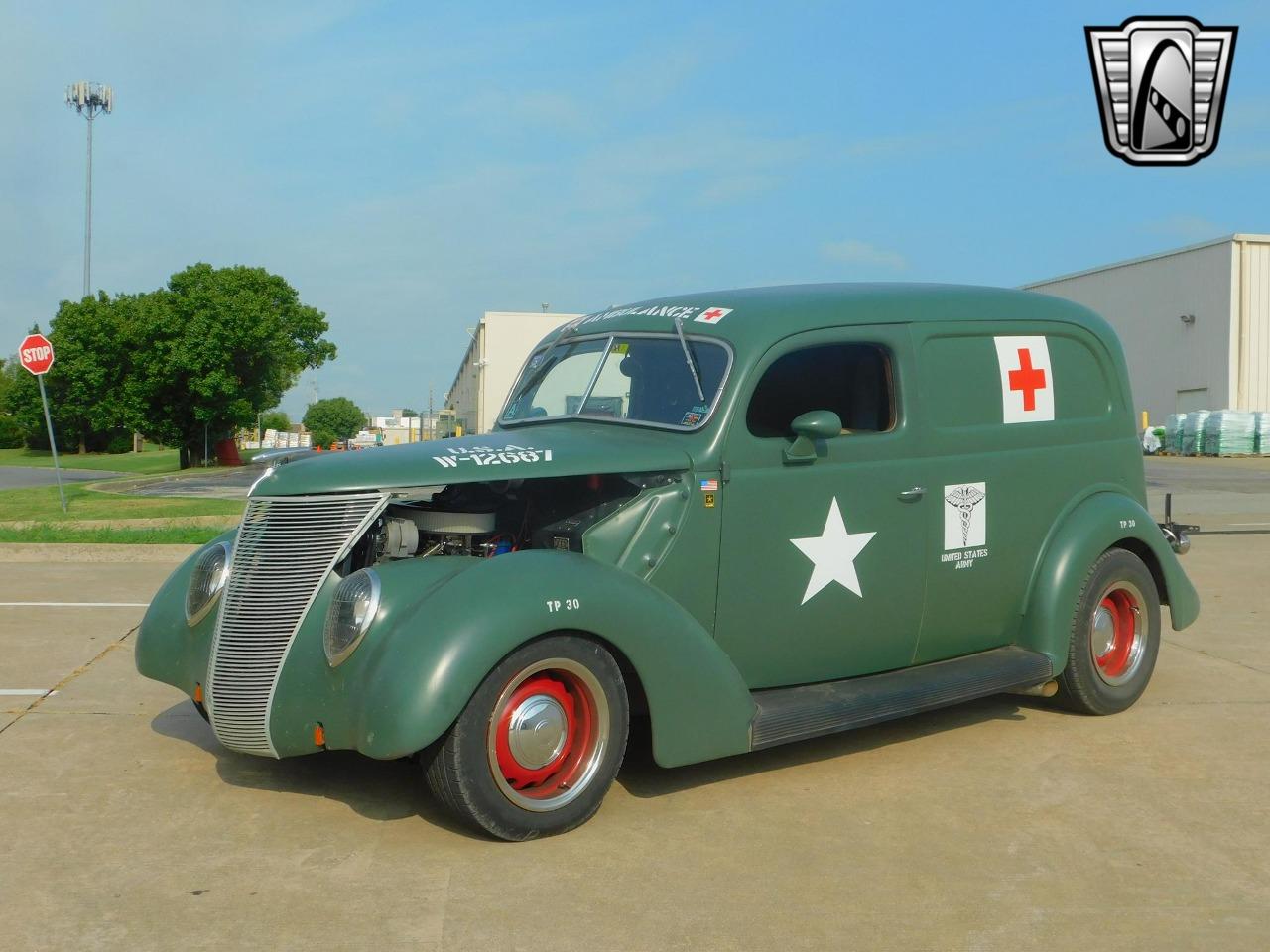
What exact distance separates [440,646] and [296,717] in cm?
68

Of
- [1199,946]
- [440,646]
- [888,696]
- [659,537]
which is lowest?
[1199,946]

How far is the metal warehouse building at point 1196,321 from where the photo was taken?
144 feet

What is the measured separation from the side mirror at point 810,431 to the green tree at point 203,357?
4184cm

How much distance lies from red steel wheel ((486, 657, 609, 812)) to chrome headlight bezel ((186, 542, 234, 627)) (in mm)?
1461

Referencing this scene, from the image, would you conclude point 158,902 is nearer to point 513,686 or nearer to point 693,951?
point 513,686

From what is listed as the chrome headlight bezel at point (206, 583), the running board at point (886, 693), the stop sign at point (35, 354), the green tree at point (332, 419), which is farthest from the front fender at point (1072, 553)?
the green tree at point (332, 419)

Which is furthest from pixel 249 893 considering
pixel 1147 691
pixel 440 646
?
pixel 1147 691

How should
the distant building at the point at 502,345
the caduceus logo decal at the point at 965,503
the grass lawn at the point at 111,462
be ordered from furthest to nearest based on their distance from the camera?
the grass lawn at the point at 111,462 < the distant building at the point at 502,345 < the caduceus logo decal at the point at 965,503

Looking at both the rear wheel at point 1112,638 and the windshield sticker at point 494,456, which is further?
the rear wheel at point 1112,638

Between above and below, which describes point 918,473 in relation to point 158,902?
above

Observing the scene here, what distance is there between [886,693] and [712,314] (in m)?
1.77

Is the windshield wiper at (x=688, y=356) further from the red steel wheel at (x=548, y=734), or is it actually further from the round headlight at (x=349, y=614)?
the round headlight at (x=349, y=614)

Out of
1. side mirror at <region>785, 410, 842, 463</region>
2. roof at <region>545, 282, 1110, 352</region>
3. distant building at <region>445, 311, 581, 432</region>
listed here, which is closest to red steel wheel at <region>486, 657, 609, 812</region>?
side mirror at <region>785, 410, 842, 463</region>

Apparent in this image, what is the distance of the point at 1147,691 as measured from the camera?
6570 mm
